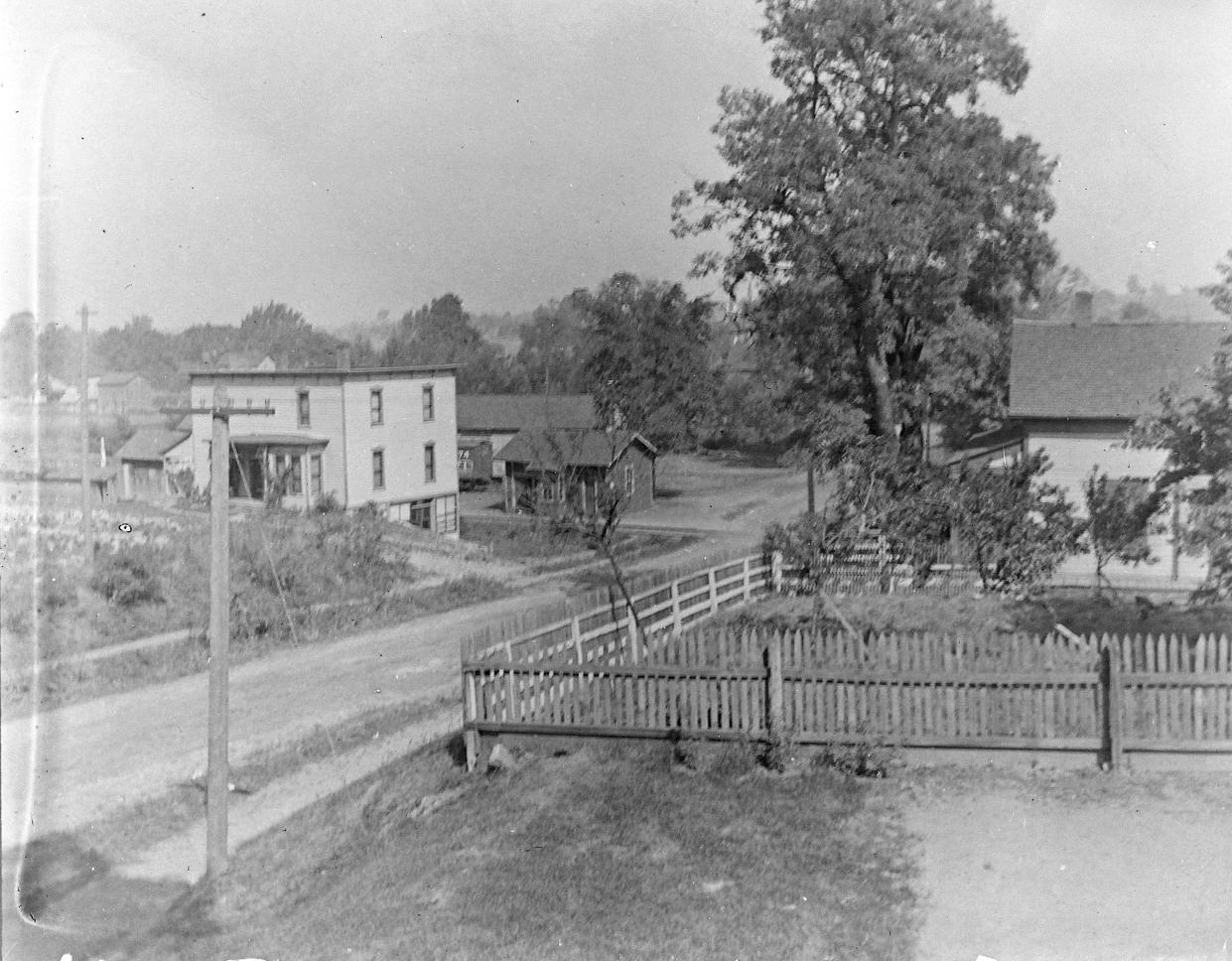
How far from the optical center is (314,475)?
25.6 m

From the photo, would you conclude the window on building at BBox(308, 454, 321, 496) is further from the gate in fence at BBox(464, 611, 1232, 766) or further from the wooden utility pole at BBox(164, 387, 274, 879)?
the wooden utility pole at BBox(164, 387, 274, 879)

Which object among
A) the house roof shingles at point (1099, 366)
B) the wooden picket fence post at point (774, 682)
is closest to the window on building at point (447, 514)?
the house roof shingles at point (1099, 366)

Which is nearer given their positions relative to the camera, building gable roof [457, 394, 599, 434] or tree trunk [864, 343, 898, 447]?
building gable roof [457, 394, 599, 434]

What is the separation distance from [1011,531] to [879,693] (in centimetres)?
1064

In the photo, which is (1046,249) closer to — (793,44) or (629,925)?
(793,44)

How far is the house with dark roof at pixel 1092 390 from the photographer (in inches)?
895

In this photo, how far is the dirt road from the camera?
13.4 meters

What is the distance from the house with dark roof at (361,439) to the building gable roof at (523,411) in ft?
2.69

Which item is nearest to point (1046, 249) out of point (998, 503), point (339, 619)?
point (998, 503)

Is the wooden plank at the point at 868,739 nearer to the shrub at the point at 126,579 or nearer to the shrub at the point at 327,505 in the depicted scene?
the shrub at the point at 126,579

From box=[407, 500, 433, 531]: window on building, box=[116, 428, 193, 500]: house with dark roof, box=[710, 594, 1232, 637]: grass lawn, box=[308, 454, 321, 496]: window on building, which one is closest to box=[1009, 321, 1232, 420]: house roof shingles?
box=[710, 594, 1232, 637]: grass lawn

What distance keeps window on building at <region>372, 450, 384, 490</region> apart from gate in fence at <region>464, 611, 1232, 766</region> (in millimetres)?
13339

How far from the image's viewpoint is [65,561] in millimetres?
22422

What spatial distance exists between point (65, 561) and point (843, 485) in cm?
1399
